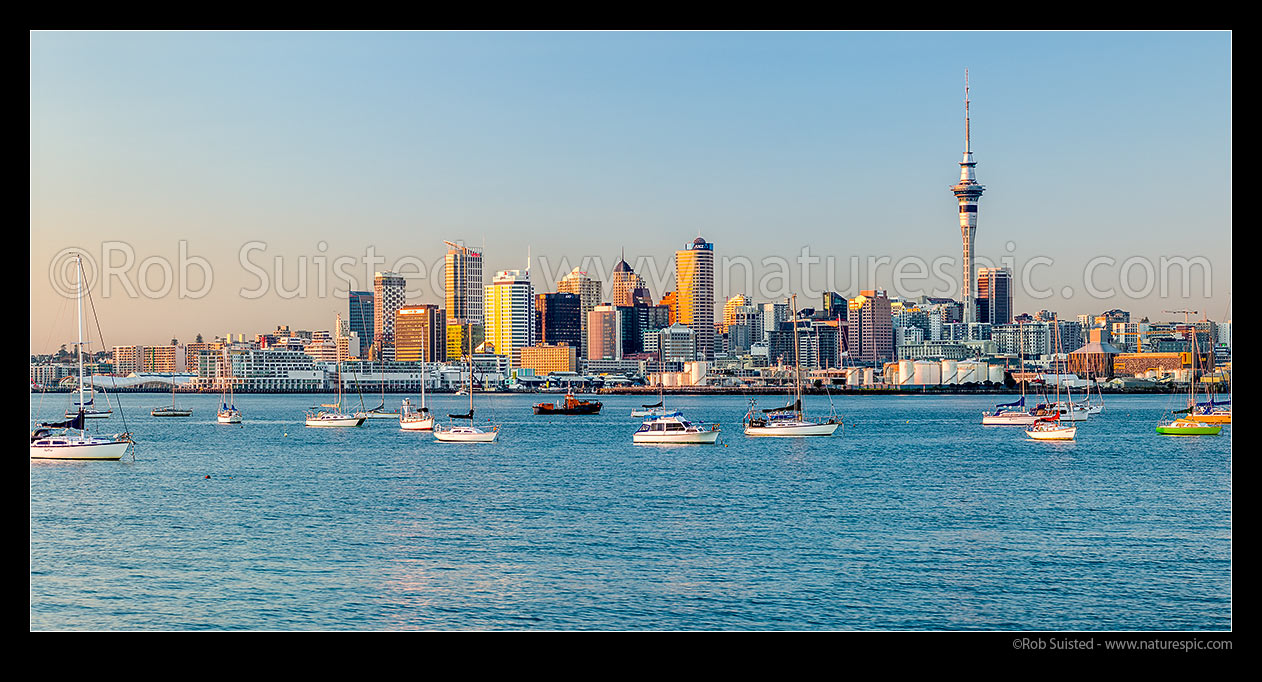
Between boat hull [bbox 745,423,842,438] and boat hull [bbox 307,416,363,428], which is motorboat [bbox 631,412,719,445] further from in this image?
boat hull [bbox 307,416,363,428]

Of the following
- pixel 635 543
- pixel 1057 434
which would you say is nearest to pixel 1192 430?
pixel 1057 434

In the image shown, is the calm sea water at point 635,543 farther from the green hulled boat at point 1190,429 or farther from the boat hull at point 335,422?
the boat hull at point 335,422

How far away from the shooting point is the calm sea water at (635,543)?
15609mm

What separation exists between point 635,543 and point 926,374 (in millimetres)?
158521

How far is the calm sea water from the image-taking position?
15.6 metres

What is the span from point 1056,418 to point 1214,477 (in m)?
25.1

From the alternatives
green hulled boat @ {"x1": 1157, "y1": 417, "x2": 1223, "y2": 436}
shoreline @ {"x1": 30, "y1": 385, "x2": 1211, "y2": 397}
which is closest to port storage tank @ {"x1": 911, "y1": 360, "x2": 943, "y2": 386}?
shoreline @ {"x1": 30, "y1": 385, "x2": 1211, "y2": 397}

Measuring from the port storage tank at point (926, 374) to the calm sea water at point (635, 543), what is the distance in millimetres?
134192

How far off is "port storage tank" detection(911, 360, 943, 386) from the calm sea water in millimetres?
134192

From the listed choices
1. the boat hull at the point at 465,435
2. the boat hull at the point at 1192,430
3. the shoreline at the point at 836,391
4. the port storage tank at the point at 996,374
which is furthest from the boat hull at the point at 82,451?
the port storage tank at the point at 996,374

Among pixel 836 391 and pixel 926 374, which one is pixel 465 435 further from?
pixel 926 374
